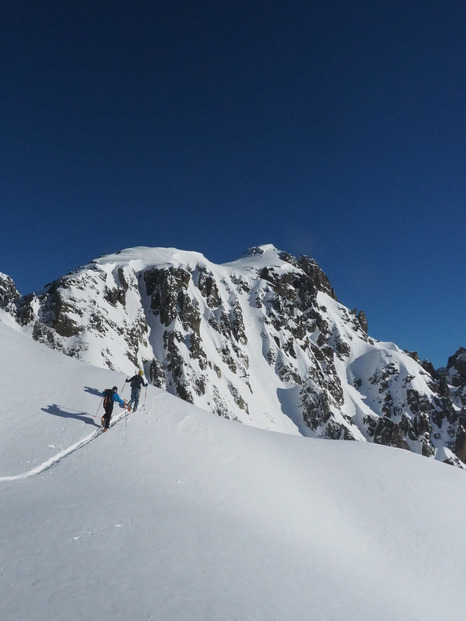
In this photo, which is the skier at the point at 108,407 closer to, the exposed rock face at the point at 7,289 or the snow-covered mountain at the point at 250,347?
the snow-covered mountain at the point at 250,347

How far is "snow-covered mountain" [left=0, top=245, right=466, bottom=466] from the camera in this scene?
8400cm

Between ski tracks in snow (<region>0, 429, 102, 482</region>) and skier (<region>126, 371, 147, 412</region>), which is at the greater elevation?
skier (<region>126, 371, 147, 412</region>)

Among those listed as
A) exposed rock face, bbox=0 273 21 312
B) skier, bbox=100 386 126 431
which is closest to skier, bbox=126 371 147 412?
skier, bbox=100 386 126 431

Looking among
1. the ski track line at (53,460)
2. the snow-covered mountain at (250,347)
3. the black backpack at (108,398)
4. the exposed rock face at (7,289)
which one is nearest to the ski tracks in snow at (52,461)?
the ski track line at (53,460)

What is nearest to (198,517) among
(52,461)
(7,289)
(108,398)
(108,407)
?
(52,461)

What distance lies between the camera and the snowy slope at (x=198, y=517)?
5121 millimetres

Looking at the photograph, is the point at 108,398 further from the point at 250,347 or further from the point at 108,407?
the point at 250,347

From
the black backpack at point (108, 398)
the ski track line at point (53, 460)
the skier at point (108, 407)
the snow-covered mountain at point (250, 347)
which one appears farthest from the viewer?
the snow-covered mountain at point (250, 347)

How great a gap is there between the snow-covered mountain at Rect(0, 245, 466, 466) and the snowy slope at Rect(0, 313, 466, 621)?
61.7 meters

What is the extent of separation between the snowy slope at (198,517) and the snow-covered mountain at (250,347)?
6171cm

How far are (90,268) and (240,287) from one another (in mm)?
56395

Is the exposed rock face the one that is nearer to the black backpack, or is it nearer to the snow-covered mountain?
the snow-covered mountain

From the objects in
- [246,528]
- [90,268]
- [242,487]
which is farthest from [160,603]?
[90,268]

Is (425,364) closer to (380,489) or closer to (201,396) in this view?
(201,396)
